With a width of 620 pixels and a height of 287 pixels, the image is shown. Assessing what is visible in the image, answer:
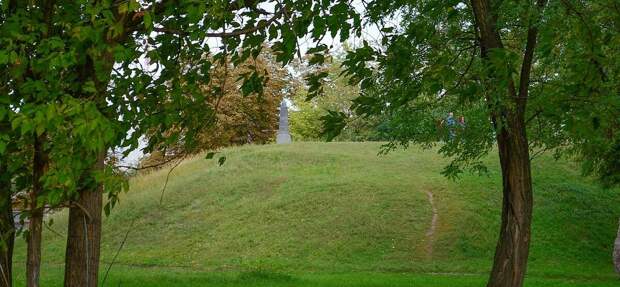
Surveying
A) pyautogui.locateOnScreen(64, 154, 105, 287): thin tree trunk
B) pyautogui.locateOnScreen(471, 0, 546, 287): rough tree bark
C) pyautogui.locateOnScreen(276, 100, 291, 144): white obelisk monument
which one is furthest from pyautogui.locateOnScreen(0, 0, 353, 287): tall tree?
pyautogui.locateOnScreen(276, 100, 291, 144): white obelisk monument

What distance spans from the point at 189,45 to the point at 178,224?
1913cm

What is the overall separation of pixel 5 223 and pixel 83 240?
0.76m

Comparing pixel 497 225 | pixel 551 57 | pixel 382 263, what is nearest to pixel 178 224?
pixel 382 263

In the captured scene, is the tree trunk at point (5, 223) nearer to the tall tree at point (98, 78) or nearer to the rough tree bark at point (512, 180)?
the tall tree at point (98, 78)

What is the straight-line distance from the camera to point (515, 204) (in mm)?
9477

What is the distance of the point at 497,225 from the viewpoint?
21.5 metres

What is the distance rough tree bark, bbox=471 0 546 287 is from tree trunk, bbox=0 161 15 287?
5.95m

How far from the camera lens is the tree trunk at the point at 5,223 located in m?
4.82

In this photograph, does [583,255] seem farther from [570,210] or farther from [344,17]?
[344,17]

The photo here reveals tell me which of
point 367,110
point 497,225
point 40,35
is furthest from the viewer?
point 497,225

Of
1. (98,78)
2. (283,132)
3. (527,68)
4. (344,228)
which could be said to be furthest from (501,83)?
(283,132)

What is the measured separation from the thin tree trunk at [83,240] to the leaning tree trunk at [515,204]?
586 cm

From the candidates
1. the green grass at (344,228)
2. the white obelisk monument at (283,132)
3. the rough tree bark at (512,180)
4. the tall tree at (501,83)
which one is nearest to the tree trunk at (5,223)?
the tall tree at (501,83)

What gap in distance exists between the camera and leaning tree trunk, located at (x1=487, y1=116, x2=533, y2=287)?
9391mm
